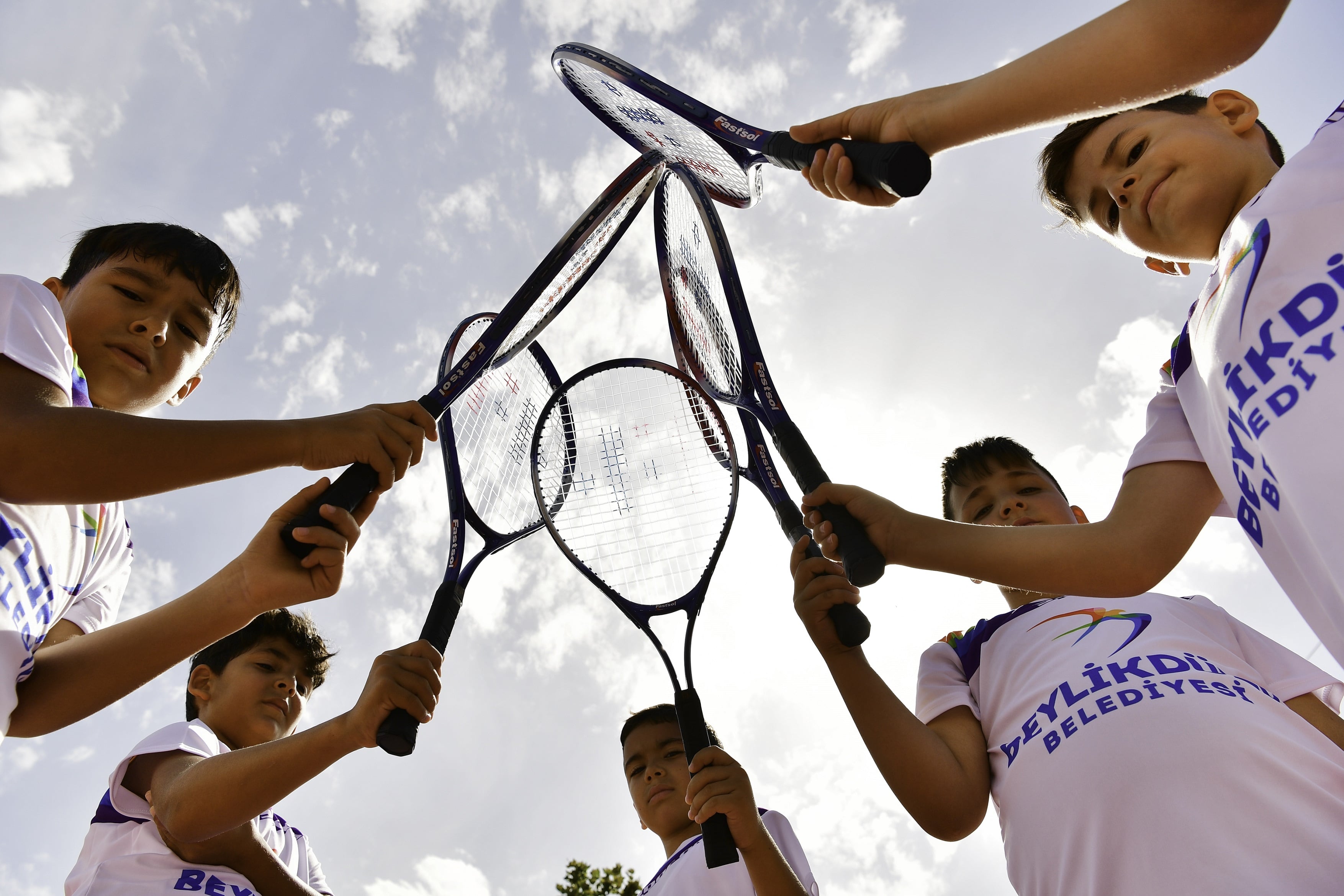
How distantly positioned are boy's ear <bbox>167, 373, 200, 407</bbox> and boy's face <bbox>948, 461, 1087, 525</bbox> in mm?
3060

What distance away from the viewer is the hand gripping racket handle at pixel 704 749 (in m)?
2.42

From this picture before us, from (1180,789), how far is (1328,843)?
0.89 ft

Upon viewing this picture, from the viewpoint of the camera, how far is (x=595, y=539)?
326cm

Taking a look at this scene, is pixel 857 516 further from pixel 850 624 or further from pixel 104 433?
pixel 104 433

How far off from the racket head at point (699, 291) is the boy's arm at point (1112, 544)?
1217mm

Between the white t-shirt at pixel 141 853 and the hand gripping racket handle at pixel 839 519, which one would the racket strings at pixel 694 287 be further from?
the white t-shirt at pixel 141 853

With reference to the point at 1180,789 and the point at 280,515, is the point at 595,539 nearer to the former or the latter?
the point at 280,515

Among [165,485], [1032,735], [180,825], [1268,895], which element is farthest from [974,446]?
[180,825]

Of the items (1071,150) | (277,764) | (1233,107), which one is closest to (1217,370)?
(1233,107)

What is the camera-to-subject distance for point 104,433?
1820 mm

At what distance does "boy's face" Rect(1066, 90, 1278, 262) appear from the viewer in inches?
70.7

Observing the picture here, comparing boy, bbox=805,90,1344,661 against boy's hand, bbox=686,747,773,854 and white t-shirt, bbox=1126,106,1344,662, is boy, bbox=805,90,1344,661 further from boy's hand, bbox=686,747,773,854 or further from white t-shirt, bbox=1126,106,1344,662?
boy's hand, bbox=686,747,773,854

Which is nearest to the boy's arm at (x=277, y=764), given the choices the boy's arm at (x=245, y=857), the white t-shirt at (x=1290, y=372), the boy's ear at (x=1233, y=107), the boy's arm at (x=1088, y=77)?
the boy's arm at (x=245, y=857)

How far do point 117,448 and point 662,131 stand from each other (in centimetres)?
255
